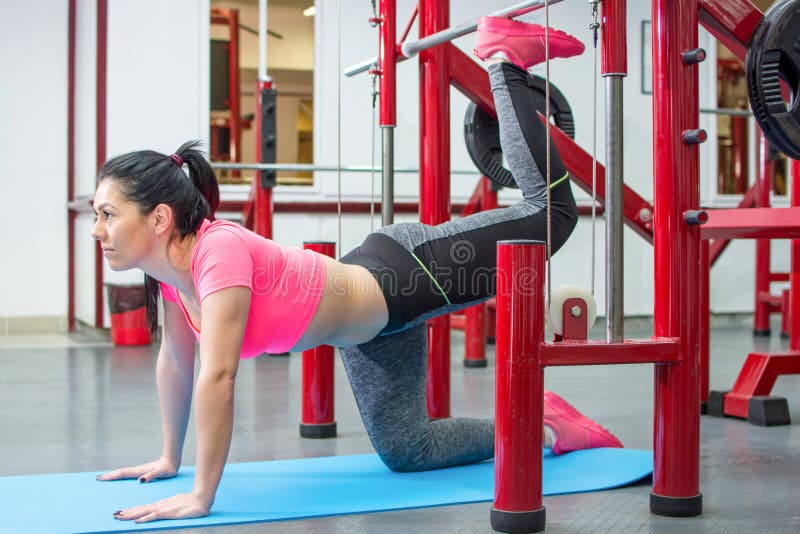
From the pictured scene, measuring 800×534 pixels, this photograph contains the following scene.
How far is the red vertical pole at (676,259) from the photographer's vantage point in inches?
69.1

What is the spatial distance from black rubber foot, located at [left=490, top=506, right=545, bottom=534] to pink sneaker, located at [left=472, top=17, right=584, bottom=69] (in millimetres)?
951

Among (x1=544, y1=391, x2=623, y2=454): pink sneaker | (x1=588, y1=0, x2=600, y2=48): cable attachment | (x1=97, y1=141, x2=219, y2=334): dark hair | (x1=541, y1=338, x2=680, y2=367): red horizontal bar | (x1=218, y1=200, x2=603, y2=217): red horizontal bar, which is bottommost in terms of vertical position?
(x1=544, y1=391, x2=623, y2=454): pink sneaker

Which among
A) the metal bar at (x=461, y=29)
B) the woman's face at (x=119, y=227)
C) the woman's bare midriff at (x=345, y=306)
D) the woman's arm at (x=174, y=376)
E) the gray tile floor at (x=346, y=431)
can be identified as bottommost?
the gray tile floor at (x=346, y=431)

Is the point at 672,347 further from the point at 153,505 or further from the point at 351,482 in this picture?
the point at 153,505

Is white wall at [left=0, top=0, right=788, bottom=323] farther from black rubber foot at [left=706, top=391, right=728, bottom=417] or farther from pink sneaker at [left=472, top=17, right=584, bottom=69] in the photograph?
pink sneaker at [left=472, top=17, right=584, bottom=69]

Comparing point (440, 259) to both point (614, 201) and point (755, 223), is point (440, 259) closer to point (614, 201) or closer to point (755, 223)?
point (614, 201)

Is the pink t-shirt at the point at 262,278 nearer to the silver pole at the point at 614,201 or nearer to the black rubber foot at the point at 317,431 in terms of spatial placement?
the silver pole at the point at 614,201

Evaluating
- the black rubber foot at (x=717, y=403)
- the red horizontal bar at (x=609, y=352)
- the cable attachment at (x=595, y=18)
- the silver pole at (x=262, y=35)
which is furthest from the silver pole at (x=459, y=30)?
the silver pole at (x=262, y=35)

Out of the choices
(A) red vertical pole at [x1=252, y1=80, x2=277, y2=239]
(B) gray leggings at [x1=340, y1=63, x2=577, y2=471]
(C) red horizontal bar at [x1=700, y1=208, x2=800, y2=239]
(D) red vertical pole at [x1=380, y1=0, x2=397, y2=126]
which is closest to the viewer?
(B) gray leggings at [x1=340, y1=63, x2=577, y2=471]

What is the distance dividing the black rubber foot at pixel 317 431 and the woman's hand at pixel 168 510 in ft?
3.02

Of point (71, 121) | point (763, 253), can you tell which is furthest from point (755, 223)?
point (71, 121)

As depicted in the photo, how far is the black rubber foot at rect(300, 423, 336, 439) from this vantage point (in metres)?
2.67

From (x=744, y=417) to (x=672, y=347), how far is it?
52.8 inches

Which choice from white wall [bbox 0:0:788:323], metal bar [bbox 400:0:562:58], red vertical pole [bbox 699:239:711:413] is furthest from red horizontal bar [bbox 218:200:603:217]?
metal bar [bbox 400:0:562:58]
